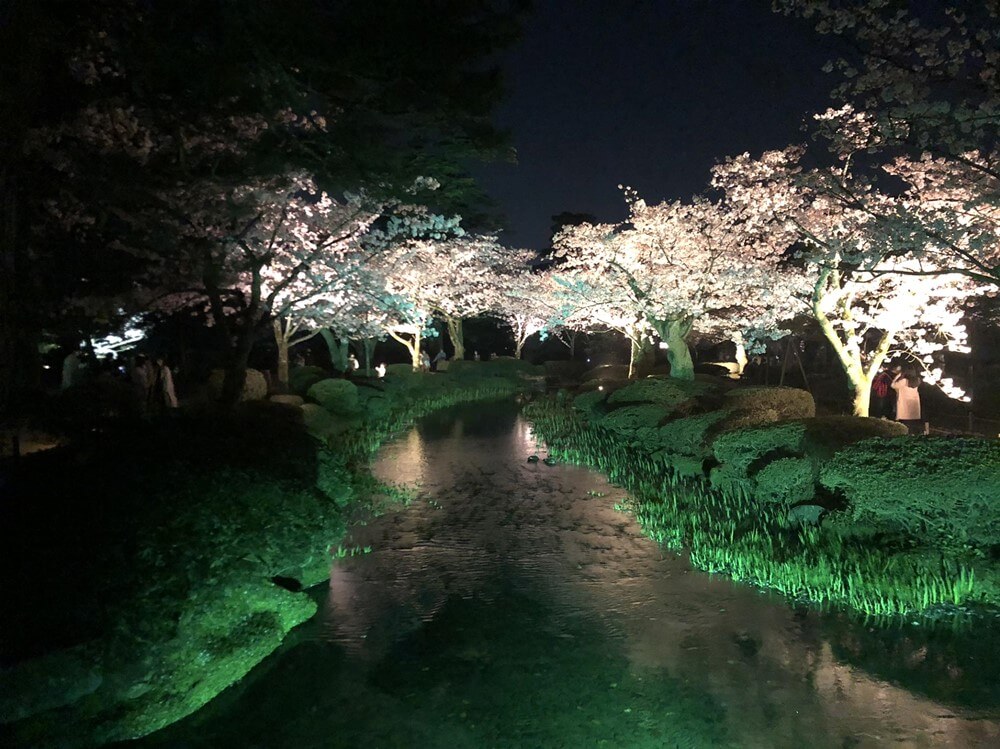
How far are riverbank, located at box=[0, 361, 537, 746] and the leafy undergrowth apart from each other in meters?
4.03

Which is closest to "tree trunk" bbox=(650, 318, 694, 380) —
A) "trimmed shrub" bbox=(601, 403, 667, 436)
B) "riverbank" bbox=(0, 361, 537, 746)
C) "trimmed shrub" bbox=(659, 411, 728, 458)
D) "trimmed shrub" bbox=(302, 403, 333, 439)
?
"trimmed shrub" bbox=(601, 403, 667, 436)

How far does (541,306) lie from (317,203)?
20301 millimetres

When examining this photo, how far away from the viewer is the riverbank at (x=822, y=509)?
5.96 metres

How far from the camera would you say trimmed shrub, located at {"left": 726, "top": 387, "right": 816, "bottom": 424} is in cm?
1180

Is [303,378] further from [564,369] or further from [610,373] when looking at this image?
[564,369]

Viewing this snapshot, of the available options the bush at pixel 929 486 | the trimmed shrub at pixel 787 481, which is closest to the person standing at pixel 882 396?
the trimmed shrub at pixel 787 481

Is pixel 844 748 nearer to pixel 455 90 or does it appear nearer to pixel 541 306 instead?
pixel 455 90

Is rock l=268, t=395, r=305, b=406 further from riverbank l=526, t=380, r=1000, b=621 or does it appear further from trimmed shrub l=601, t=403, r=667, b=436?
riverbank l=526, t=380, r=1000, b=621

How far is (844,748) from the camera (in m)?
3.83

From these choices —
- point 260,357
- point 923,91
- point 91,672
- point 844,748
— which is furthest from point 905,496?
point 260,357

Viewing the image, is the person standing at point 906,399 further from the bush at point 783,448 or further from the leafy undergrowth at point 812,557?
the leafy undergrowth at point 812,557

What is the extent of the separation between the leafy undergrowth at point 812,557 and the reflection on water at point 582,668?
0.43m

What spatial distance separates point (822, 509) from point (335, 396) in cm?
1406

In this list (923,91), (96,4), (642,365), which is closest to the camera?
(923,91)
